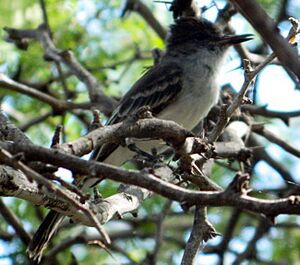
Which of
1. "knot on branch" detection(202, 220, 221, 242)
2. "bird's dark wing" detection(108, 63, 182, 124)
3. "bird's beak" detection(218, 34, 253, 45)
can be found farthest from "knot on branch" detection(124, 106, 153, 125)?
"bird's beak" detection(218, 34, 253, 45)

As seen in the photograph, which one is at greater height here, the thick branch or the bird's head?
the thick branch

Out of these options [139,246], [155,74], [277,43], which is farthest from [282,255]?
[277,43]

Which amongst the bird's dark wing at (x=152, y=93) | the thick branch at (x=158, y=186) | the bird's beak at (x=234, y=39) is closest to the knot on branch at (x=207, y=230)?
the thick branch at (x=158, y=186)

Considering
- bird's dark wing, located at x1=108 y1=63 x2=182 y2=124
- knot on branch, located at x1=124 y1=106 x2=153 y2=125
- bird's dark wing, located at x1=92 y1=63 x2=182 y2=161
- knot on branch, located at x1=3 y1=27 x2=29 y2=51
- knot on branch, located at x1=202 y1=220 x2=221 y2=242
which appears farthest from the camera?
knot on branch, located at x1=3 y1=27 x2=29 y2=51

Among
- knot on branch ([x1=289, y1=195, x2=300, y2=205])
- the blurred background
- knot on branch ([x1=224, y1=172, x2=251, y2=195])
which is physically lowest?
the blurred background

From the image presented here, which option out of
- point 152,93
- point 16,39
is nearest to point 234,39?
point 152,93

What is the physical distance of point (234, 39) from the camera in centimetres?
647

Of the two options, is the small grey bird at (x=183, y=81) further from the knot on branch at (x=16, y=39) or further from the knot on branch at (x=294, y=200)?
the knot on branch at (x=294, y=200)

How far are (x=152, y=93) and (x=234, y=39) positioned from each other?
2.98ft

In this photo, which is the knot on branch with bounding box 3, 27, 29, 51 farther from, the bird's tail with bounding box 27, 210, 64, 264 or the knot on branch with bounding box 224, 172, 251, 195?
the knot on branch with bounding box 224, 172, 251, 195

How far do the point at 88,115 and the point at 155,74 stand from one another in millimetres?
1024

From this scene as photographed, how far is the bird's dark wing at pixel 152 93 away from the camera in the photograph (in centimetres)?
593

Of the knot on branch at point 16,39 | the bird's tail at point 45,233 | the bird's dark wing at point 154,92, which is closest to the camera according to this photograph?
the bird's tail at point 45,233

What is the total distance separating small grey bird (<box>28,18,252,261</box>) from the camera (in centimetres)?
595
